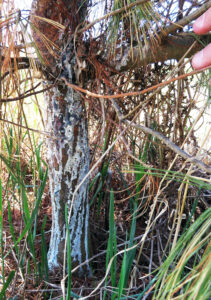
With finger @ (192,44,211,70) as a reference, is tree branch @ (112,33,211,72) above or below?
above

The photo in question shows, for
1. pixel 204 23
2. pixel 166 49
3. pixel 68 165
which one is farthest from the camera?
pixel 68 165

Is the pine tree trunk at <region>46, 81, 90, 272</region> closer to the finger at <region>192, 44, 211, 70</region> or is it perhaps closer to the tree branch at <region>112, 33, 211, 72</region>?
the tree branch at <region>112, 33, 211, 72</region>

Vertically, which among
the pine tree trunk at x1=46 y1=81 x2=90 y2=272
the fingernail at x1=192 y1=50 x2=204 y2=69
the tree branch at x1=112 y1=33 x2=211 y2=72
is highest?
the tree branch at x1=112 y1=33 x2=211 y2=72

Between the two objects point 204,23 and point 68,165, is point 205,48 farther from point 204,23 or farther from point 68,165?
point 68,165

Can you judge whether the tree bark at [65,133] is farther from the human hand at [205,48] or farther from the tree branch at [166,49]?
the human hand at [205,48]

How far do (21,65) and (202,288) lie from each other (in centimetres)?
64

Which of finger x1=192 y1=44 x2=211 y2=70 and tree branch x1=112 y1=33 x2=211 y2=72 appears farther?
tree branch x1=112 y1=33 x2=211 y2=72

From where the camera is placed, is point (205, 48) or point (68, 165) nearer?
point (205, 48)

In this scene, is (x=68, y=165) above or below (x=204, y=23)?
below

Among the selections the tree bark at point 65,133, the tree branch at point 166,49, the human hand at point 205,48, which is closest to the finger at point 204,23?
the human hand at point 205,48

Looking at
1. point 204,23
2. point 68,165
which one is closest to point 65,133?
point 68,165

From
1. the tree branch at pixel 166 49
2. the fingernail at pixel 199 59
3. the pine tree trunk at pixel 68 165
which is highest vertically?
the tree branch at pixel 166 49

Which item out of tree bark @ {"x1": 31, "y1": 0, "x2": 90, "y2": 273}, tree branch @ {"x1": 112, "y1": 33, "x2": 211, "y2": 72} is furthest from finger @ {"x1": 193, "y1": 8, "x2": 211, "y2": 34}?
tree bark @ {"x1": 31, "y1": 0, "x2": 90, "y2": 273}

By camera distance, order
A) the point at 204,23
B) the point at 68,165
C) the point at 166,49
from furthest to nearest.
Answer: the point at 68,165 < the point at 166,49 < the point at 204,23
